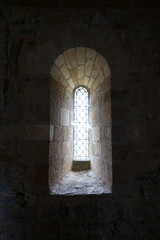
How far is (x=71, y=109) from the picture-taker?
10.8 ft

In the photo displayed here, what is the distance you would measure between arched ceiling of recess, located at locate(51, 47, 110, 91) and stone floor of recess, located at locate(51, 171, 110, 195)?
162cm

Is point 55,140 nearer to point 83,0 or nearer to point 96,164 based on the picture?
point 96,164

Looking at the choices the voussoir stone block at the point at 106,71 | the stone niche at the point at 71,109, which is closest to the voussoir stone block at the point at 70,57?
the stone niche at the point at 71,109

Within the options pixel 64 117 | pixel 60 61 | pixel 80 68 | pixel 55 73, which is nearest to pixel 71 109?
pixel 64 117

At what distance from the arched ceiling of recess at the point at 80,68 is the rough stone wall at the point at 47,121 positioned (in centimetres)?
10

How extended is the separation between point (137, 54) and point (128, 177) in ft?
5.86

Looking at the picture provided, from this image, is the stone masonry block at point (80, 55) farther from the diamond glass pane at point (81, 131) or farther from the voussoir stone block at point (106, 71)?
the diamond glass pane at point (81, 131)

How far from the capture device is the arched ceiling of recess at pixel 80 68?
2471 millimetres

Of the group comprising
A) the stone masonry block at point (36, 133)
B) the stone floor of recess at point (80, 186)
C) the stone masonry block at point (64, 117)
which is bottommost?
the stone floor of recess at point (80, 186)

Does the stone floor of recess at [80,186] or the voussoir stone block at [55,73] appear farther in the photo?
the voussoir stone block at [55,73]

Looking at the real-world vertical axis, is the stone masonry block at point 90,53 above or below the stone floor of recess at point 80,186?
above

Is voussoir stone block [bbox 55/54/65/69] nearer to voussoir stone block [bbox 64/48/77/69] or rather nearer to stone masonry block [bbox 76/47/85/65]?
voussoir stone block [bbox 64/48/77/69]

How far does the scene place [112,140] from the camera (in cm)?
232

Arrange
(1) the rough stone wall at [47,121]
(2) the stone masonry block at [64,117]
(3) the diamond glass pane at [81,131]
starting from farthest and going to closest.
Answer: (3) the diamond glass pane at [81,131] < (2) the stone masonry block at [64,117] < (1) the rough stone wall at [47,121]
